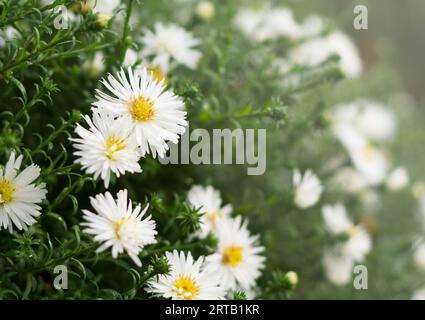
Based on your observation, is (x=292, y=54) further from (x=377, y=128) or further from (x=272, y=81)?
(x=377, y=128)

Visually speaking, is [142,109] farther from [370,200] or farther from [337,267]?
[370,200]

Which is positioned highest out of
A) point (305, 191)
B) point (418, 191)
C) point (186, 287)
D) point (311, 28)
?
point (311, 28)

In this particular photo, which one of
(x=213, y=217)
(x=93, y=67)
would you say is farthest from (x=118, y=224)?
(x=93, y=67)

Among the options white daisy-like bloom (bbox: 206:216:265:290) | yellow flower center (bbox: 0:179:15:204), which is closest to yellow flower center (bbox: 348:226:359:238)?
white daisy-like bloom (bbox: 206:216:265:290)

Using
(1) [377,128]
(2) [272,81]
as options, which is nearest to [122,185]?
(2) [272,81]

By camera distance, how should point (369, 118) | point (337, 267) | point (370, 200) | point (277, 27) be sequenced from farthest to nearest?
point (369, 118) → point (370, 200) → point (277, 27) → point (337, 267)

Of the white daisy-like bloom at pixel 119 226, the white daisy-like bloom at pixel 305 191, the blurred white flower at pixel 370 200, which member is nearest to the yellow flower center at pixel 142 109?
the white daisy-like bloom at pixel 119 226

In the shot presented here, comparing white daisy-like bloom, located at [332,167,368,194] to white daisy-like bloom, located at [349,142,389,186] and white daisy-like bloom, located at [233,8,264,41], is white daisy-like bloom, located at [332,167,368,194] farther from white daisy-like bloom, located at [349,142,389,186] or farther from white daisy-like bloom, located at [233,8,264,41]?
white daisy-like bloom, located at [233,8,264,41]

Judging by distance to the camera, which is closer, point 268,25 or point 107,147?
point 107,147
